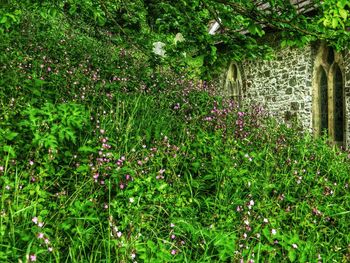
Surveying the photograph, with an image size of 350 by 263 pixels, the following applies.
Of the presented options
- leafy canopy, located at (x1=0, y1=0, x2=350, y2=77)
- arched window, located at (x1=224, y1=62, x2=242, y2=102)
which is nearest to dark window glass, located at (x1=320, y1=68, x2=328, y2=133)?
arched window, located at (x1=224, y1=62, x2=242, y2=102)

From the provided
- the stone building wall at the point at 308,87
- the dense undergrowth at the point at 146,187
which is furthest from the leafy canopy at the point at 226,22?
the stone building wall at the point at 308,87

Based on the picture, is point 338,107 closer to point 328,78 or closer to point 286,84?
point 328,78

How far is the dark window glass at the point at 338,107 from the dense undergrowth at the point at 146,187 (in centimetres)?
332

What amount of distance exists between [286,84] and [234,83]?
289 centimetres

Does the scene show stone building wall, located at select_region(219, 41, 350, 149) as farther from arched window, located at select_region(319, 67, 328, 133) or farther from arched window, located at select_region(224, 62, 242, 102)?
arched window, located at select_region(224, 62, 242, 102)

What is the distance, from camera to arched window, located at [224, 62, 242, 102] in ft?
39.3

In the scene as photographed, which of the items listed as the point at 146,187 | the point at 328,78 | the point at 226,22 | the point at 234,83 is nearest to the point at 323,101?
the point at 328,78

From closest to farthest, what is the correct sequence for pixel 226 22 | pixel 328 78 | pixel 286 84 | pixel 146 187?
pixel 146 187 < pixel 226 22 < pixel 328 78 < pixel 286 84

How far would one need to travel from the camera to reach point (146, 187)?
2.98m

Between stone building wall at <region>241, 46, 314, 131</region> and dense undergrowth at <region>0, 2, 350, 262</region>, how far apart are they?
387 centimetres

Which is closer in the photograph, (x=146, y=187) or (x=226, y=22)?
(x=146, y=187)

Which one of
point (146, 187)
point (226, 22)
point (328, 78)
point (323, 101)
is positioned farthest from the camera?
point (323, 101)

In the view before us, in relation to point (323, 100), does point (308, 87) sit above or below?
above

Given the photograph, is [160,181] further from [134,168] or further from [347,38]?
[347,38]
